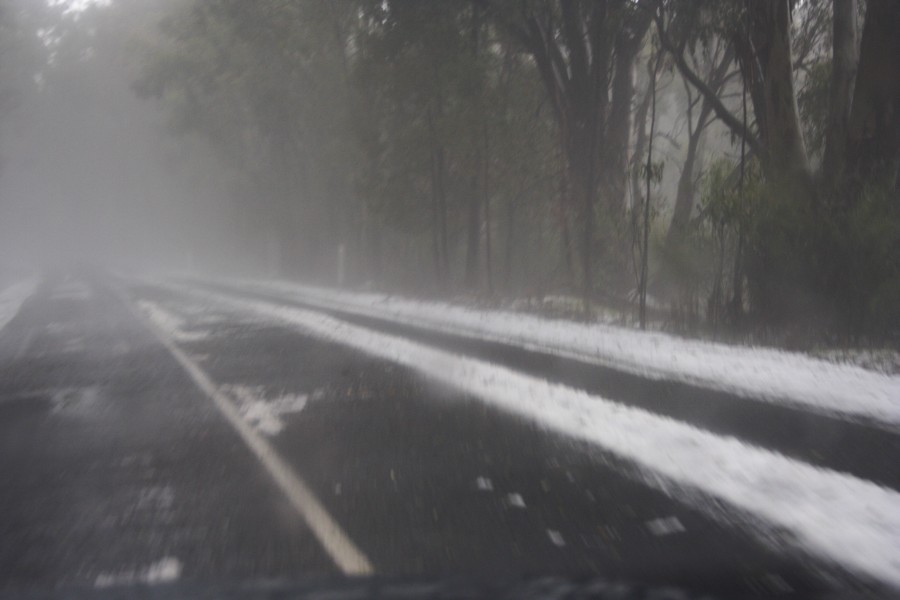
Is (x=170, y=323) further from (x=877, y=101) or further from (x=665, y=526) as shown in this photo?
(x=665, y=526)

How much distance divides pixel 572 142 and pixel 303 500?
16569mm

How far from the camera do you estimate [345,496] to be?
5543mm

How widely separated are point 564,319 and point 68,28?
6764 centimetres

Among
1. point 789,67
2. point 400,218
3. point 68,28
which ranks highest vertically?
point 68,28

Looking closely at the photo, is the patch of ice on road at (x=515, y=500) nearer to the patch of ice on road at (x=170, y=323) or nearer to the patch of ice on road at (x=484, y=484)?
the patch of ice on road at (x=484, y=484)

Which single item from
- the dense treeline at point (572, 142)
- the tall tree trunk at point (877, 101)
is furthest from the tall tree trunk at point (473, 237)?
the tall tree trunk at point (877, 101)

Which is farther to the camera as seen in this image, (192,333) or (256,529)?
(192,333)

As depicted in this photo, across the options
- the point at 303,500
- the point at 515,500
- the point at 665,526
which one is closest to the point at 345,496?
the point at 303,500

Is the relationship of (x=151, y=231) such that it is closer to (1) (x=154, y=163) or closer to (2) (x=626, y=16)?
(1) (x=154, y=163)

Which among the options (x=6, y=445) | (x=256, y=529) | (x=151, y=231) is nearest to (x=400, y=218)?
(x=6, y=445)

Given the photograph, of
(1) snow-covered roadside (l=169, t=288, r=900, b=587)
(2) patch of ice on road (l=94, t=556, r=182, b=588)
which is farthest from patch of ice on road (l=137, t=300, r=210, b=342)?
(2) patch of ice on road (l=94, t=556, r=182, b=588)

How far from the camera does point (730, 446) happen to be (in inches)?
251

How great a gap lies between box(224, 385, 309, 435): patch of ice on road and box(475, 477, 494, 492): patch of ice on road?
2.27 metres

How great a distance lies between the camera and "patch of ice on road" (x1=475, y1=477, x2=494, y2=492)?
218 inches
